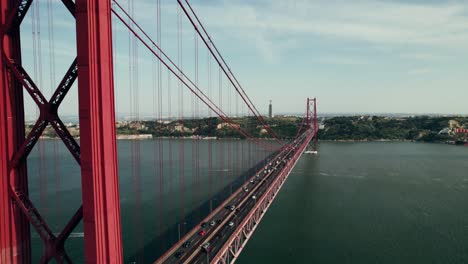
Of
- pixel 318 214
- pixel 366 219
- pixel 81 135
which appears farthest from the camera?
pixel 318 214

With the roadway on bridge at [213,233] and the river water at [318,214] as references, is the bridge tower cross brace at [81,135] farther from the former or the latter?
the roadway on bridge at [213,233]

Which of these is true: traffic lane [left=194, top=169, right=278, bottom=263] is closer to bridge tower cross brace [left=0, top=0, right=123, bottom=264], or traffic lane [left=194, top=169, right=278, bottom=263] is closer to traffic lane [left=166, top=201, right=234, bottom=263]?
traffic lane [left=166, top=201, right=234, bottom=263]

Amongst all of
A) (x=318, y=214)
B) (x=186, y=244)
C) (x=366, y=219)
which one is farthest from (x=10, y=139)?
(x=366, y=219)

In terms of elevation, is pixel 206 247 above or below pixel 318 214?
above

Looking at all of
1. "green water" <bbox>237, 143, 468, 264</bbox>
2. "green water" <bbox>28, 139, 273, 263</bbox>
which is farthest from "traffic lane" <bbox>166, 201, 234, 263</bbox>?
"green water" <bbox>28, 139, 273, 263</bbox>

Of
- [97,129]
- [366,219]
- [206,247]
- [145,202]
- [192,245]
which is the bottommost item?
[366,219]

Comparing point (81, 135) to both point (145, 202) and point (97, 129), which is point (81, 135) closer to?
point (97, 129)

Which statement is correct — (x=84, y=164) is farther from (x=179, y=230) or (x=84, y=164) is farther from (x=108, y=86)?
(x=179, y=230)
